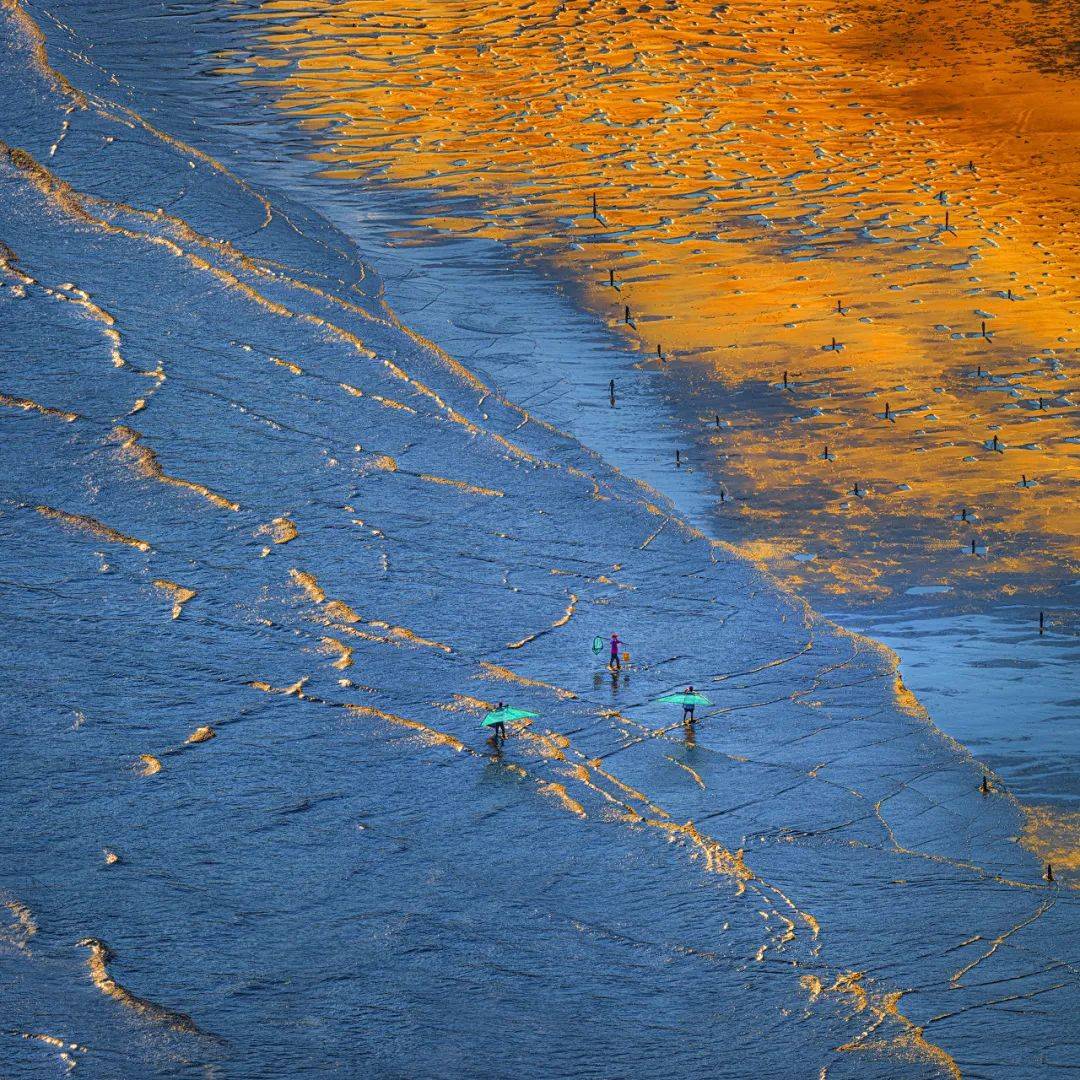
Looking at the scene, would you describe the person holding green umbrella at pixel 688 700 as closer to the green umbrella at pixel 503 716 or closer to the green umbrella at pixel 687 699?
the green umbrella at pixel 687 699

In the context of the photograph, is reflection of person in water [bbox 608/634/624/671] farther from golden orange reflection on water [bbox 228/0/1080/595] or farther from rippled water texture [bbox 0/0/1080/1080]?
golden orange reflection on water [bbox 228/0/1080/595]

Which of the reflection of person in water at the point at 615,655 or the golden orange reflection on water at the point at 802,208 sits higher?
the reflection of person in water at the point at 615,655

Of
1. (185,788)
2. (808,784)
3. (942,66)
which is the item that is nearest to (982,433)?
(808,784)

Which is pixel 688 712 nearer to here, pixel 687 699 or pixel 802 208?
pixel 687 699

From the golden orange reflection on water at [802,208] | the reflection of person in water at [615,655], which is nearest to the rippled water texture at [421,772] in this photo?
the reflection of person in water at [615,655]

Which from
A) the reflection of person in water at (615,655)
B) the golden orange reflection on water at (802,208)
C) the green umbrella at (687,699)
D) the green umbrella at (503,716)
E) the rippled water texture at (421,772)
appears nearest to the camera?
the rippled water texture at (421,772)
